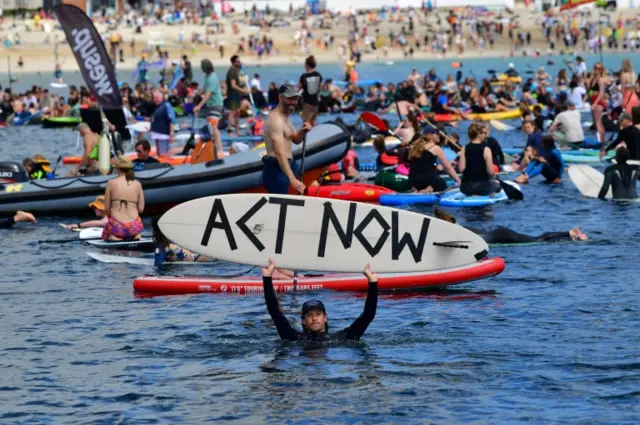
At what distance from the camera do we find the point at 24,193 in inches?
810

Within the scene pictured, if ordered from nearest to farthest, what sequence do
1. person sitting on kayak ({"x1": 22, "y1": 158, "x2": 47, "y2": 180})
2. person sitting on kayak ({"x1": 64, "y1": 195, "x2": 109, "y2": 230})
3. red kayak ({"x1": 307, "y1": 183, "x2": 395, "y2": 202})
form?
person sitting on kayak ({"x1": 64, "y1": 195, "x2": 109, "y2": 230})
red kayak ({"x1": 307, "y1": 183, "x2": 395, "y2": 202})
person sitting on kayak ({"x1": 22, "y1": 158, "x2": 47, "y2": 180})

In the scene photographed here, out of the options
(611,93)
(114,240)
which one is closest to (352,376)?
(114,240)

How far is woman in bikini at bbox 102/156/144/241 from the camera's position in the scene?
1669 centimetres

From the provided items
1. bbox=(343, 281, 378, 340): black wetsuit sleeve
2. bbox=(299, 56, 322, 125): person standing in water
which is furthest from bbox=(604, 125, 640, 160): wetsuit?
bbox=(343, 281, 378, 340): black wetsuit sleeve

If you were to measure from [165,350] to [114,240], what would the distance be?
5.38 meters

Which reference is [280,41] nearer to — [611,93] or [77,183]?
[611,93]

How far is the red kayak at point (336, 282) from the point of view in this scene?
14.0 meters

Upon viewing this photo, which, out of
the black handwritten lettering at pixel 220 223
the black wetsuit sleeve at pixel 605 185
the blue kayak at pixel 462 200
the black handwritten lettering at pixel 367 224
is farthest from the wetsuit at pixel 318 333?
the black wetsuit sleeve at pixel 605 185

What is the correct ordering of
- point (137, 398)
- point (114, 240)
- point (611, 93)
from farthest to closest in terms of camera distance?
point (611, 93)
point (114, 240)
point (137, 398)

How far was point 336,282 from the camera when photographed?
14.1m

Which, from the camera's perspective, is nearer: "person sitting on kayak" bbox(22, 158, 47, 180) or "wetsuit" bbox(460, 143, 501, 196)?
"wetsuit" bbox(460, 143, 501, 196)

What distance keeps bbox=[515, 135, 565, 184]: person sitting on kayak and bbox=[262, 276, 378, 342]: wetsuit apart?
482 inches

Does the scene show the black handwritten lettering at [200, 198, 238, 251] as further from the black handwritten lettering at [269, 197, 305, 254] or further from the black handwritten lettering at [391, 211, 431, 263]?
the black handwritten lettering at [391, 211, 431, 263]

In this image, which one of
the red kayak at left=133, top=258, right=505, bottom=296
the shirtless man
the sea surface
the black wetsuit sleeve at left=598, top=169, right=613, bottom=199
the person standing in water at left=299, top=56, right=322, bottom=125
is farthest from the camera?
the black wetsuit sleeve at left=598, top=169, right=613, bottom=199
